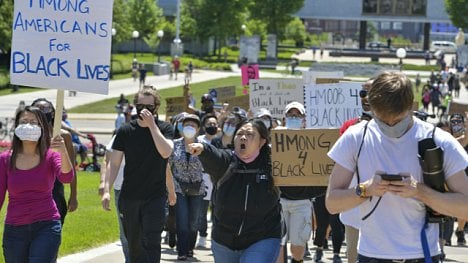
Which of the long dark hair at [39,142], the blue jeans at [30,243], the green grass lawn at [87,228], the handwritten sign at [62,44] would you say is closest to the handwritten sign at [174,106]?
the green grass lawn at [87,228]

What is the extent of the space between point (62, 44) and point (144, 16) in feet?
265

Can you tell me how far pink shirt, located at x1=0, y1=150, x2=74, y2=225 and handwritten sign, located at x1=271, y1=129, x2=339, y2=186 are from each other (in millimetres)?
1754

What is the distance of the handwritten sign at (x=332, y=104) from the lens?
11594 millimetres

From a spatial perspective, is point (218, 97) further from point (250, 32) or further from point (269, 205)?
point (250, 32)

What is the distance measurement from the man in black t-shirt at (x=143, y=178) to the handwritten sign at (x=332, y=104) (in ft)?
11.2

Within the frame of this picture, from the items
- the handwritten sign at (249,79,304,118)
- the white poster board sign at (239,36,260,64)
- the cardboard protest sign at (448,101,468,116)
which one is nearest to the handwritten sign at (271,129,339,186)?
the handwritten sign at (249,79,304,118)

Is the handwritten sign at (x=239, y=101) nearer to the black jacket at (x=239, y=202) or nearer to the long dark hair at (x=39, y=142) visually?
the black jacket at (x=239, y=202)

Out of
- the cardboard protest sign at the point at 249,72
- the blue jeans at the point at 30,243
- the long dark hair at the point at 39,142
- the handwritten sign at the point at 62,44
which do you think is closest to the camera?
the blue jeans at the point at 30,243

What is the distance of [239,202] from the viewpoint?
7.34 m

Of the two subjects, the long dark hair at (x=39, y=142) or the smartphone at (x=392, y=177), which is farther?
the long dark hair at (x=39, y=142)

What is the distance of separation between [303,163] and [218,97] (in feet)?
39.3

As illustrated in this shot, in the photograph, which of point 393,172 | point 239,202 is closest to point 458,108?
point 239,202

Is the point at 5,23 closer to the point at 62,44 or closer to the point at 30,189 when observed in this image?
the point at 62,44

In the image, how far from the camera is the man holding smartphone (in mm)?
4738
